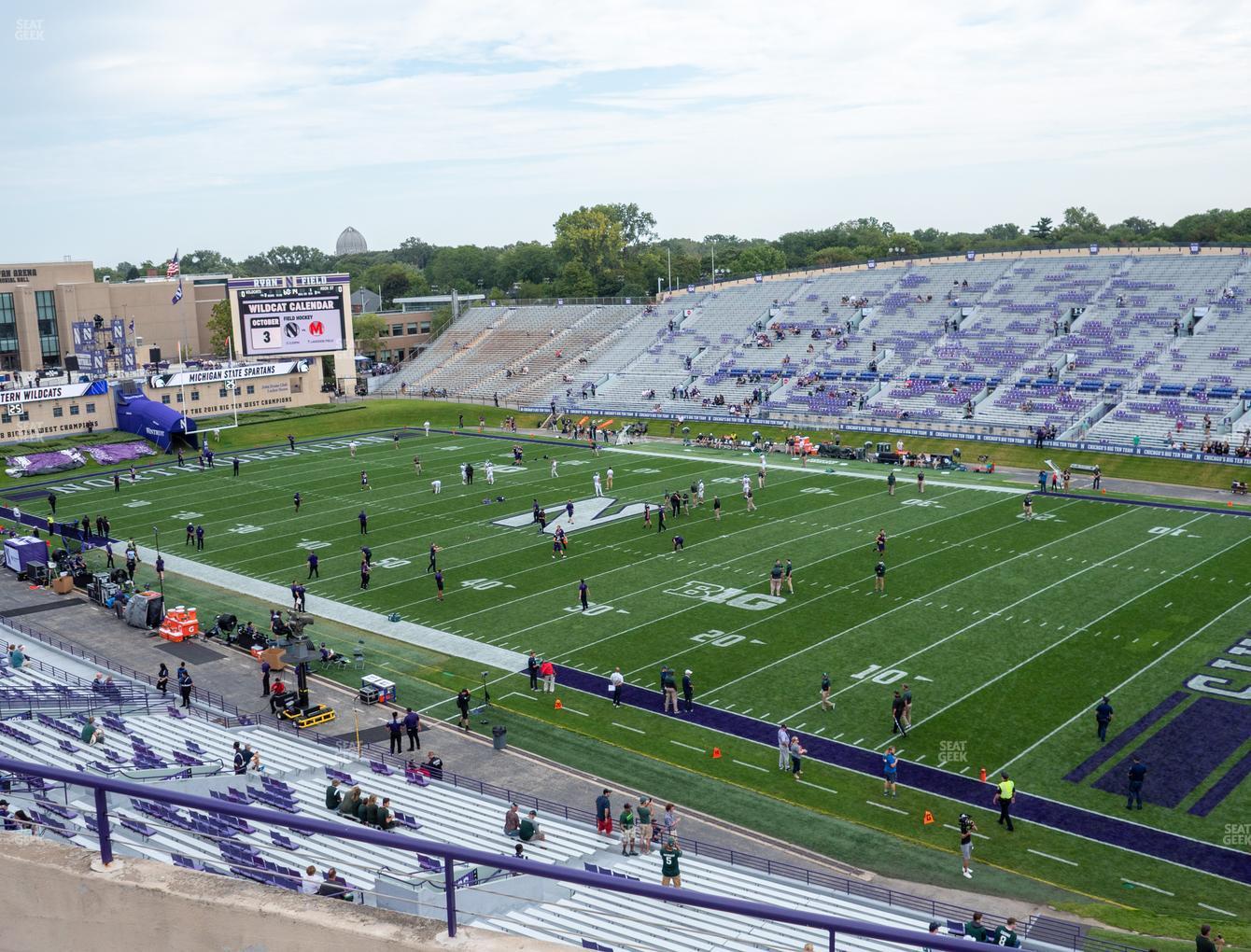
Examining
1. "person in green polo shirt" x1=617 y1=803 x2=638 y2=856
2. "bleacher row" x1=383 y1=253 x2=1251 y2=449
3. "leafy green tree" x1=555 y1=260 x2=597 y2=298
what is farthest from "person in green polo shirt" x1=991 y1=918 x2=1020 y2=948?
"leafy green tree" x1=555 y1=260 x2=597 y2=298

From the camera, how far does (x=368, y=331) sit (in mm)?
104375

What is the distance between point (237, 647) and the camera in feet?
98.6

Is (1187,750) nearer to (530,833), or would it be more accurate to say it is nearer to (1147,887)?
(1147,887)

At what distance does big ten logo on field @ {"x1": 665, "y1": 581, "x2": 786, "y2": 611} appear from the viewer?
103 feet

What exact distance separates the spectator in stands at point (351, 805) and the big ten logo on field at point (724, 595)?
15478 mm

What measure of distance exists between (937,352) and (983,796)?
5522 centimetres

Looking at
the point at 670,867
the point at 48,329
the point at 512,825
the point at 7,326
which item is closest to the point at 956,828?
the point at 670,867

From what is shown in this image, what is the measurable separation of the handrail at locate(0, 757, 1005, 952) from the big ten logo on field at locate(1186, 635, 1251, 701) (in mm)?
23238

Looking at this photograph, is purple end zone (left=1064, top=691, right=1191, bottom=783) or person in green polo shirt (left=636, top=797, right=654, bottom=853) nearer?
person in green polo shirt (left=636, top=797, right=654, bottom=853)

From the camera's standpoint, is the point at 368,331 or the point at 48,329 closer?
the point at 48,329

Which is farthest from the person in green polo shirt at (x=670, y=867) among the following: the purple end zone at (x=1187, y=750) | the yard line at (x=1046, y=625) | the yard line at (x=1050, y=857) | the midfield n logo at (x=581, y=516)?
the midfield n logo at (x=581, y=516)

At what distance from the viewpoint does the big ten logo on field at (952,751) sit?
2166 cm

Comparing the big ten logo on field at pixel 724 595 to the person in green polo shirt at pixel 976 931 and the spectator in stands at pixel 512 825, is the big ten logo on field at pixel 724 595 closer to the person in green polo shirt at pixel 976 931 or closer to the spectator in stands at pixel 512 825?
the spectator in stands at pixel 512 825

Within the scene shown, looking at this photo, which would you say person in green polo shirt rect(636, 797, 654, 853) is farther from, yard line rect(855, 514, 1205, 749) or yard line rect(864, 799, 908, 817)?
yard line rect(855, 514, 1205, 749)
